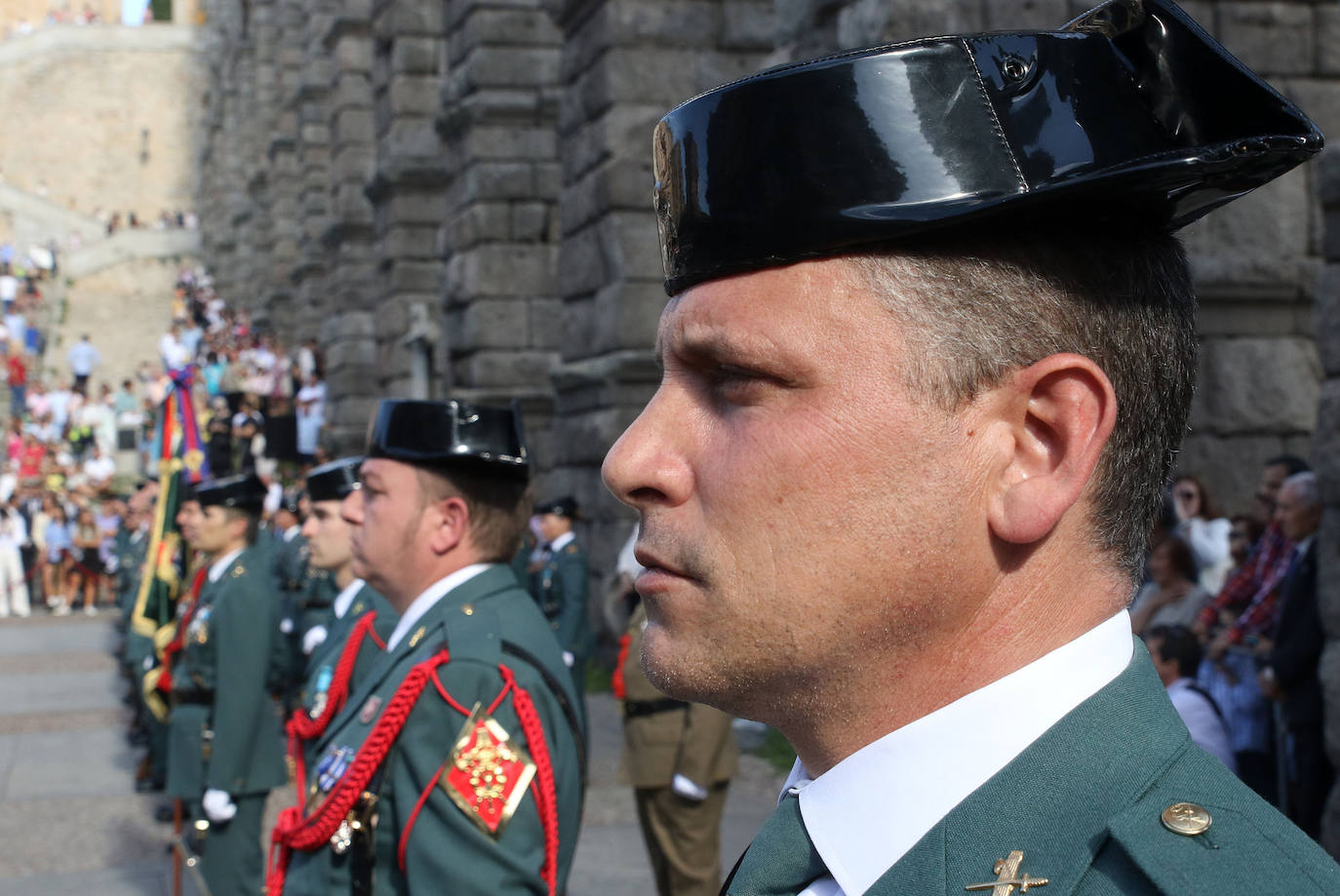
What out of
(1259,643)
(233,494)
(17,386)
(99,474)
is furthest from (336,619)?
(17,386)

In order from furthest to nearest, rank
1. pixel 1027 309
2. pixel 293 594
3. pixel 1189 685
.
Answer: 1. pixel 293 594
2. pixel 1189 685
3. pixel 1027 309

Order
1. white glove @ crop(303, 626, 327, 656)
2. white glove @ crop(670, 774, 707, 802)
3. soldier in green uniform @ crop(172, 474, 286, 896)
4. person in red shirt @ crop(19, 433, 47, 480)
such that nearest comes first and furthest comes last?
white glove @ crop(670, 774, 707, 802) → soldier in green uniform @ crop(172, 474, 286, 896) → white glove @ crop(303, 626, 327, 656) → person in red shirt @ crop(19, 433, 47, 480)

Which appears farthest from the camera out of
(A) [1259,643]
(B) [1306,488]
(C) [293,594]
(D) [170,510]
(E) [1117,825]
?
(C) [293,594]

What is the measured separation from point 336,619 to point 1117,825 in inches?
213

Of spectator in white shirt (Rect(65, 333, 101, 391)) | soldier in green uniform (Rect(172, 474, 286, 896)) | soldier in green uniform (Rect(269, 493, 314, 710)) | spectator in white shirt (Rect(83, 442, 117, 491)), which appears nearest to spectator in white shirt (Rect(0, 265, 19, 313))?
spectator in white shirt (Rect(65, 333, 101, 391))

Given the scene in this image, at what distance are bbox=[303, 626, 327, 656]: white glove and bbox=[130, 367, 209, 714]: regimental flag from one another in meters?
0.90

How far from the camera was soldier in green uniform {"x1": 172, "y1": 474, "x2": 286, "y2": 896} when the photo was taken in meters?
5.57

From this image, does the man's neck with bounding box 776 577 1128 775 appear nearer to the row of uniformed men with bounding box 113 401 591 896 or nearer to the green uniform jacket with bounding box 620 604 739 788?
the row of uniformed men with bounding box 113 401 591 896

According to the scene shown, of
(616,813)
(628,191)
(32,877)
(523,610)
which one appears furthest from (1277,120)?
(628,191)

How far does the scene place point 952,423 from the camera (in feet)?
3.76

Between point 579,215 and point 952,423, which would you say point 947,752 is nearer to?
point 952,423

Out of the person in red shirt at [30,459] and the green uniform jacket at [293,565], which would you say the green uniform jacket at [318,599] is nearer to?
the green uniform jacket at [293,565]

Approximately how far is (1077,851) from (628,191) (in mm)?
9029

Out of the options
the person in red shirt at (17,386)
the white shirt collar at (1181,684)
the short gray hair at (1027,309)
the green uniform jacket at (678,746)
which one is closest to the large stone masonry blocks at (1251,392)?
the white shirt collar at (1181,684)
